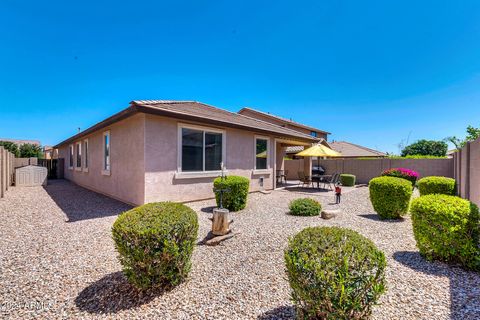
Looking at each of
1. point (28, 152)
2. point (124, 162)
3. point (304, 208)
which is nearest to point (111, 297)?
point (304, 208)

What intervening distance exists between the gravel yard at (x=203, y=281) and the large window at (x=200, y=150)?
3.48 metres

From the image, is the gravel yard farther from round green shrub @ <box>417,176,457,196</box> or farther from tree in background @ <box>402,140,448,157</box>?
tree in background @ <box>402,140,448,157</box>

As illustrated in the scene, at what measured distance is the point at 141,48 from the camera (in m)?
10.5

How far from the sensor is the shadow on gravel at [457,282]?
241 centimetres

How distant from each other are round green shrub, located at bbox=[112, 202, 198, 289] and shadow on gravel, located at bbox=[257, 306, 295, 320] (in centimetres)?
121

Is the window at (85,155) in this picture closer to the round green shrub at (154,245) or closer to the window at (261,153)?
the window at (261,153)

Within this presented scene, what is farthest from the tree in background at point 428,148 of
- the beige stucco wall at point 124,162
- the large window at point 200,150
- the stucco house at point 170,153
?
the beige stucco wall at point 124,162

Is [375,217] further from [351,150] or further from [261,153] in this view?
[351,150]

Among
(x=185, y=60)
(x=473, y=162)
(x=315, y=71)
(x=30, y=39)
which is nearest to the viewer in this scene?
(x=473, y=162)

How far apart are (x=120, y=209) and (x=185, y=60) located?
8431 mm

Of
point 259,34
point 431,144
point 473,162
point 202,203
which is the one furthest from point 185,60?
point 431,144

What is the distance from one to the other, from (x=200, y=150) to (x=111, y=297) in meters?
6.19

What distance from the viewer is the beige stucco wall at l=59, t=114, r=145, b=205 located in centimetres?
731

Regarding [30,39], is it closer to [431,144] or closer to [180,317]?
[180,317]
